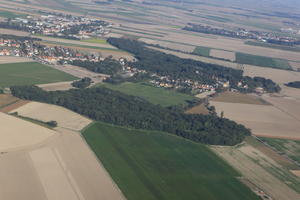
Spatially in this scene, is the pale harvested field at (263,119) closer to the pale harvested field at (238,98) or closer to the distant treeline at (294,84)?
the pale harvested field at (238,98)

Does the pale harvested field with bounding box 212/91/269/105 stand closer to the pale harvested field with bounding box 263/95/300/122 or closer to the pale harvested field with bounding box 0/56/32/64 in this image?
the pale harvested field with bounding box 263/95/300/122

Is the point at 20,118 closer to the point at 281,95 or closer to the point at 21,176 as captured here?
the point at 21,176

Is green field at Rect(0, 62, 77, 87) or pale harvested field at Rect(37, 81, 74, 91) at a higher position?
green field at Rect(0, 62, 77, 87)

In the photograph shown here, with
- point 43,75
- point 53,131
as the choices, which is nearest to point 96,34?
point 43,75

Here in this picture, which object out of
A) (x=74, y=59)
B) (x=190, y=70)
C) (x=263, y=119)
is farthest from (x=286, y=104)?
(x=74, y=59)

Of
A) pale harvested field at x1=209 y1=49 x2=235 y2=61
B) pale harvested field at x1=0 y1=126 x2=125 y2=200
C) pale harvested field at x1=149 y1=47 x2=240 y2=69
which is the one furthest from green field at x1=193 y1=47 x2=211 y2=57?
pale harvested field at x1=0 y1=126 x2=125 y2=200

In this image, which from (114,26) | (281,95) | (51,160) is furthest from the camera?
(114,26)

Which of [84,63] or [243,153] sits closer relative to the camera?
[243,153]
